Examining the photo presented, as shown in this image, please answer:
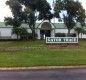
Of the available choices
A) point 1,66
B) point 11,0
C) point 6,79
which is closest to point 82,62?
point 1,66

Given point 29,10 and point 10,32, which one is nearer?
point 29,10

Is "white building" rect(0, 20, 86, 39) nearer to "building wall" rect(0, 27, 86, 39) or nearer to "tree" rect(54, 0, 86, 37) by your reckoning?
"building wall" rect(0, 27, 86, 39)

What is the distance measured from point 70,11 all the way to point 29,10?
23.4 feet

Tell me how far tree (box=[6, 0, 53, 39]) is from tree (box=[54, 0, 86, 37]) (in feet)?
7.18

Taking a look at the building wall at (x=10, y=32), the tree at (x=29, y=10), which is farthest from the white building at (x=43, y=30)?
the tree at (x=29, y=10)

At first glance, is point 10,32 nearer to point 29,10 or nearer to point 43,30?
point 43,30

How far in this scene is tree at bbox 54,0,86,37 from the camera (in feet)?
183

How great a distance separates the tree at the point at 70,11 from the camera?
5581cm

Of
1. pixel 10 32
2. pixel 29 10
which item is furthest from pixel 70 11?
pixel 10 32

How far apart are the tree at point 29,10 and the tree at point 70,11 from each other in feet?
7.18

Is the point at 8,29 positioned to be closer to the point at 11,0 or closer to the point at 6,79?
the point at 11,0

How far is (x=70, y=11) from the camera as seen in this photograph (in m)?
56.6

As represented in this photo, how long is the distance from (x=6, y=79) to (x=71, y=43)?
2547cm

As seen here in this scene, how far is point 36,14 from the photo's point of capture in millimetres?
58344
